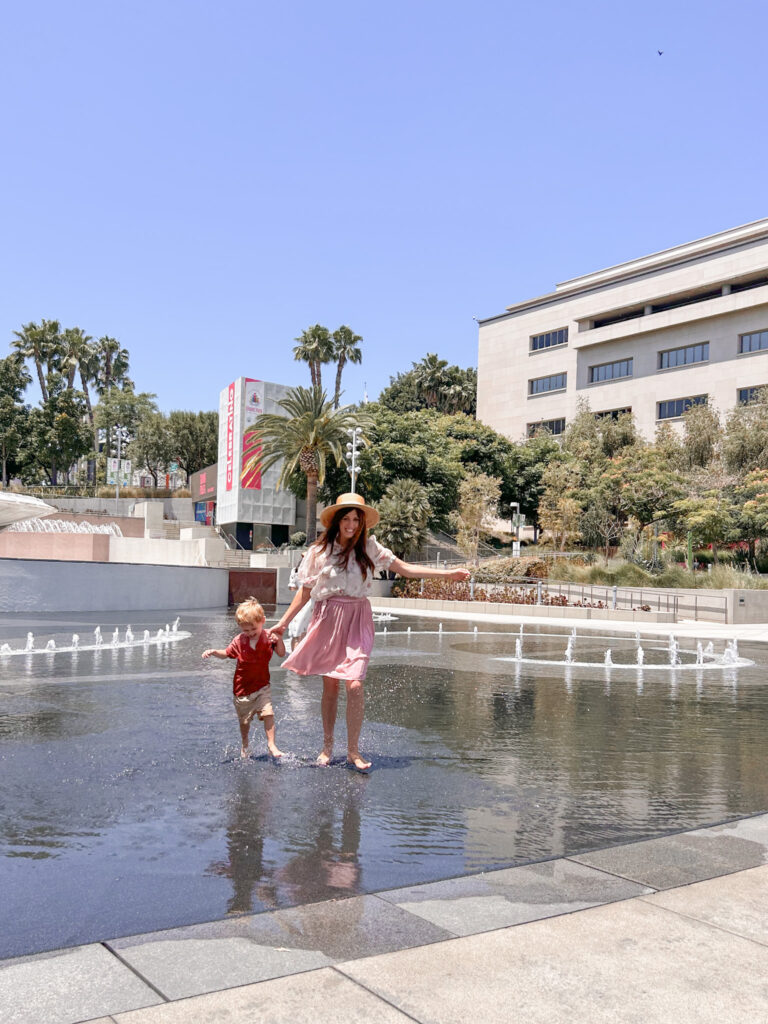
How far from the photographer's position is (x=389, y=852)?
13.8 ft

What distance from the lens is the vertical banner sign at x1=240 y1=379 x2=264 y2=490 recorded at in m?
58.1

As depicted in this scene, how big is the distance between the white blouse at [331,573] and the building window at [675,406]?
199 feet

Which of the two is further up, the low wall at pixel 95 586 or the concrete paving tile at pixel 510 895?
the low wall at pixel 95 586

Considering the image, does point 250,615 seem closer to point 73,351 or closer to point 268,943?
point 268,943

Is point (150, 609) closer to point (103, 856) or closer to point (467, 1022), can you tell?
point (103, 856)

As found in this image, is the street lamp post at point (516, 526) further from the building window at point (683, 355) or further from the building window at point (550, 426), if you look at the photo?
the building window at point (683, 355)

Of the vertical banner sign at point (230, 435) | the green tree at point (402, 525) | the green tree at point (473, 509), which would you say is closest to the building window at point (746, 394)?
the green tree at point (473, 509)

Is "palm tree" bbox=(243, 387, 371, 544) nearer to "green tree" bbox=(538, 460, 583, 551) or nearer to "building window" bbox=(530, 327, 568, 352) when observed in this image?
"green tree" bbox=(538, 460, 583, 551)

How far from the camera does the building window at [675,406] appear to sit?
6312cm

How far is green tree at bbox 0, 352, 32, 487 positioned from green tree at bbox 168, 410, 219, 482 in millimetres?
13131

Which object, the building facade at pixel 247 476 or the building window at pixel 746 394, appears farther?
the building window at pixel 746 394

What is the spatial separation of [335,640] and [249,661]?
0.59m

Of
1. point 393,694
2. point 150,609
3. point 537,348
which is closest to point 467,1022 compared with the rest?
point 393,694

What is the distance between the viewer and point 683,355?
65.7m
